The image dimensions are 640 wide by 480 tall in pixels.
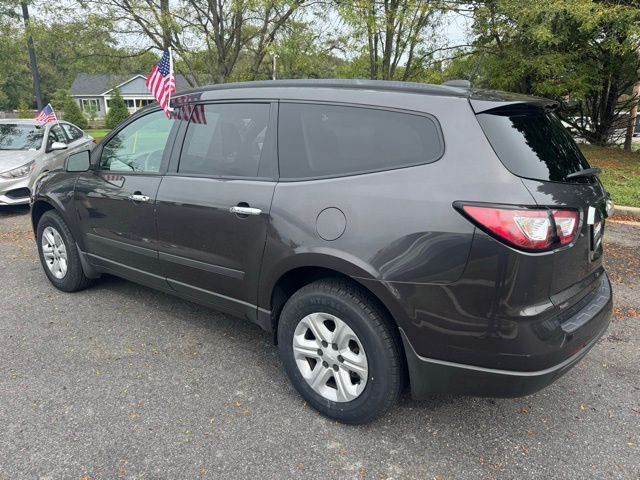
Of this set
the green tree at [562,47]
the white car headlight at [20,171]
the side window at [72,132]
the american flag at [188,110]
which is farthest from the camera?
the side window at [72,132]

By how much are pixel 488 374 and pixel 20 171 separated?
8.15m

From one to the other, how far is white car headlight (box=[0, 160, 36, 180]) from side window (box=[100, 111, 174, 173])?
499cm

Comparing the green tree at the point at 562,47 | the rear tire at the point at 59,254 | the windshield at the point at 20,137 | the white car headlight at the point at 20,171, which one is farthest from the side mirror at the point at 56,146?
the green tree at the point at 562,47

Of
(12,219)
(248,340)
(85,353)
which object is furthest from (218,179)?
(12,219)

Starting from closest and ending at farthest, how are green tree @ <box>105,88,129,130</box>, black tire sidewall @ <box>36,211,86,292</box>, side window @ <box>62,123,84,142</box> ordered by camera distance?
1. black tire sidewall @ <box>36,211,86,292</box>
2. side window @ <box>62,123,84,142</box>
3. green tree @ <box>105,88,129,130</box>

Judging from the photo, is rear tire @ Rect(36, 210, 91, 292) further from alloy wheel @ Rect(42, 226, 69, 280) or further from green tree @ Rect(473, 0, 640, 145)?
green tree @ Rect(473, 0, 640, 145)

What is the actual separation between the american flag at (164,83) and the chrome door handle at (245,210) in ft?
3.47

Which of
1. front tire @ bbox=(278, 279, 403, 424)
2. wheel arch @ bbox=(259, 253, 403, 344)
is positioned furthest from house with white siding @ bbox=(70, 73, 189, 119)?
front tire @ bbox=(278, 279, 403, 424)

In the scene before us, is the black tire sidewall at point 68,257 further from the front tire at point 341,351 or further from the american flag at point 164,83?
the front tire at point 341,351

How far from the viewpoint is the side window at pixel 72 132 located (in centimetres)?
991

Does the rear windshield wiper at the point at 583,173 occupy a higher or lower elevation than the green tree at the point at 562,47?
lower

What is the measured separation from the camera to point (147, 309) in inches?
160

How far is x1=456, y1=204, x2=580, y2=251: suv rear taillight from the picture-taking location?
199cm

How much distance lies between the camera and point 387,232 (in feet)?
7.30
